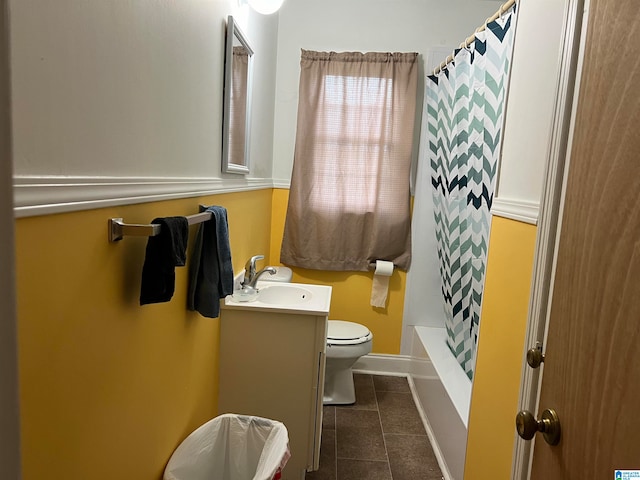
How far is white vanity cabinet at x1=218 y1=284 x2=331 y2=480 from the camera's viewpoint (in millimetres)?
1890

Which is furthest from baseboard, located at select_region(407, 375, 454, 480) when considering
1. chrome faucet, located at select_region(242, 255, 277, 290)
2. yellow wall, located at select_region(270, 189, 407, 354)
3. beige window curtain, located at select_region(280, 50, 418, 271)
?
chrome faucet, located at select_region(242, 255, 277, 290)

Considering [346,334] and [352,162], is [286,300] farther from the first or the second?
[352,162]

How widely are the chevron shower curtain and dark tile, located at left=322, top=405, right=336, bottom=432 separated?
0.79 meters

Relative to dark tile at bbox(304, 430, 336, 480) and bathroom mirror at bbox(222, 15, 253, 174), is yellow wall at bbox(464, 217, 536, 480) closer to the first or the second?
dark tile at bbox(304, 430, 336, 480)

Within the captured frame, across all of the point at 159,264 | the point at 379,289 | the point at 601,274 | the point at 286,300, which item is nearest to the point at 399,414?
the point at 379,289

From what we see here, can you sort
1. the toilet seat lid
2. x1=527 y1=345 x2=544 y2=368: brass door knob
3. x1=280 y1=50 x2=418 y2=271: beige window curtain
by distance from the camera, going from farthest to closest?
x1=280 y1=50 x2=418 y2=271: beige window curtain < the toilet seat lid < x1=527 y1=345 x2=544 y2=368: brass door knob

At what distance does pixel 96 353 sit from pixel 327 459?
1.62 metres

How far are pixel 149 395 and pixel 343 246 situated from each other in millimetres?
1992

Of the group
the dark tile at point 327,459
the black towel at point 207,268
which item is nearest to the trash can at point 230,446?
the black towel at point 207,268

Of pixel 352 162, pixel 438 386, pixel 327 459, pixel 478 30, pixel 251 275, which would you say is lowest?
pixel 327 459

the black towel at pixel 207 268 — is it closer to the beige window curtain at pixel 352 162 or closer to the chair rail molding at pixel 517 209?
the chair rail molding at pixel 517 209

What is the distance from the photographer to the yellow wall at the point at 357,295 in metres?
3.15

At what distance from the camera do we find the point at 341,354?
2586 millimetres

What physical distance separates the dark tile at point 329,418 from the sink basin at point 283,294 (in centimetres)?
77
